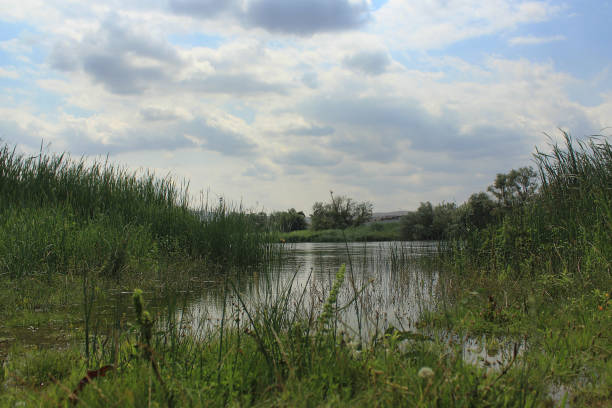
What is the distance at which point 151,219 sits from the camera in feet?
39.9

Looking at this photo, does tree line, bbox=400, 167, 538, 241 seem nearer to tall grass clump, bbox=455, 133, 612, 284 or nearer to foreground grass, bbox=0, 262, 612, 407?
tall grass clump, bbox=455, 133, 612, 284

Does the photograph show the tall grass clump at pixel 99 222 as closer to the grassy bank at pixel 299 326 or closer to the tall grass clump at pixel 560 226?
the grassy bank at pixel 299 326

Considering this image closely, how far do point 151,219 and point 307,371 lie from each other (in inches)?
413

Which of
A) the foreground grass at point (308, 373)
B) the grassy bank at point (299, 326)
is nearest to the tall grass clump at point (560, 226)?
the grassy bank at point (299, 326)

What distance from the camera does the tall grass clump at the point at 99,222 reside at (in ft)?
27.6

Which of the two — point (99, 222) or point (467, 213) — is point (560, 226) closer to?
point (467, 213)

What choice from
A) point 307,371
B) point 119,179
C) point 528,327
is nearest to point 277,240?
point 119,179

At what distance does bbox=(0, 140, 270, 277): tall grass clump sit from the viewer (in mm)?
8422

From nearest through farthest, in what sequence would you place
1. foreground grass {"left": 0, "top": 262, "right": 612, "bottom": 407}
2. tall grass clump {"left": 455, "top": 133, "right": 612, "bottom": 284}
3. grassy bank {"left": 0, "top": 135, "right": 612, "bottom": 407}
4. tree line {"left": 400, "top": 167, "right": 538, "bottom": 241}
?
foreground grass {"left": 0, "top": 262, "right": 612, "bottom": 407} < grassy bank {"left": 0, "top": 135, "right": 612, "bottom": 407} < tall grass clump {"left": 455, "top": 133, "right": 612, "bottom": 284} < tree line {"left": 400, "top": 167, "right": 538, "bottom": 241}

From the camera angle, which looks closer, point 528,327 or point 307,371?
point 307,371

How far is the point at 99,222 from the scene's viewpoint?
1041cm

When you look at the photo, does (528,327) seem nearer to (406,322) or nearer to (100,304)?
(406,322)

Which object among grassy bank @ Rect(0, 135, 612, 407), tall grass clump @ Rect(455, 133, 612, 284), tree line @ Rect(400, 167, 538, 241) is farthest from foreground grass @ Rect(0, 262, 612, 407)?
tree line @ Rect(400, 167, 538, 241)

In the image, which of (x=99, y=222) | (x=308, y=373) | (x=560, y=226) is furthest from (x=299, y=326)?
(x=99, y=222)
